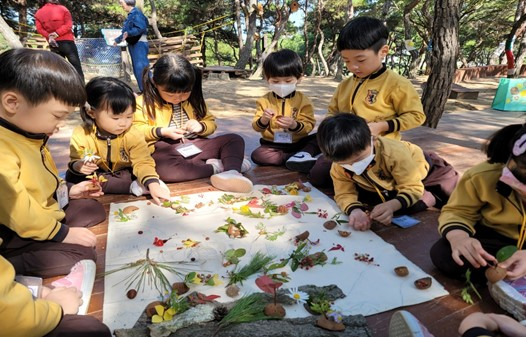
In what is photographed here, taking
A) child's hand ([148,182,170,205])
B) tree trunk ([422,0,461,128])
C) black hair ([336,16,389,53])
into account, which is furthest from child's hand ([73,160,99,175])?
tree trunk ([422,0,461,128])

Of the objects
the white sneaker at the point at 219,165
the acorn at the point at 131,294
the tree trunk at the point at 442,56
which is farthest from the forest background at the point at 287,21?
the acorn at the point at 131,294

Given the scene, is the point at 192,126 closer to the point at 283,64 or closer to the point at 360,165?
the point at 283,64

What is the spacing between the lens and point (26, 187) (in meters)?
1.50

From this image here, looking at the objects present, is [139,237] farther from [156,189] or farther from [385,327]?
[385,327]

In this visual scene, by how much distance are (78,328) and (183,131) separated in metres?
1.78

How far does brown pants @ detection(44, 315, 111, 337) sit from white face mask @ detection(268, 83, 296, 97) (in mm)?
2098

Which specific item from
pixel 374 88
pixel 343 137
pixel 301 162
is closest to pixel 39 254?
pixel 343 137

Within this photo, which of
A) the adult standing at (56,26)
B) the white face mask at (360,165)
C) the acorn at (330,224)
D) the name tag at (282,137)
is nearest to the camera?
the white face mask at (360,165)

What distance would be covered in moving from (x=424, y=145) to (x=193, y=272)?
2.90 meters

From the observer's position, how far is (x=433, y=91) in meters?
4.39

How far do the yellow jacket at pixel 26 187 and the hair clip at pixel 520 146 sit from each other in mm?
1768

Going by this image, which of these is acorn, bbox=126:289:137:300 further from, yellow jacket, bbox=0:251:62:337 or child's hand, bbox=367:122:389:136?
child's hand, bbox=367:122:389:136

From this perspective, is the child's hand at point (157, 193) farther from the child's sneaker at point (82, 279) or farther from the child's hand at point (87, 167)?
the child's sneaker at point (82, 279)

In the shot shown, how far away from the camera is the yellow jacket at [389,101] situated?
2412mm
